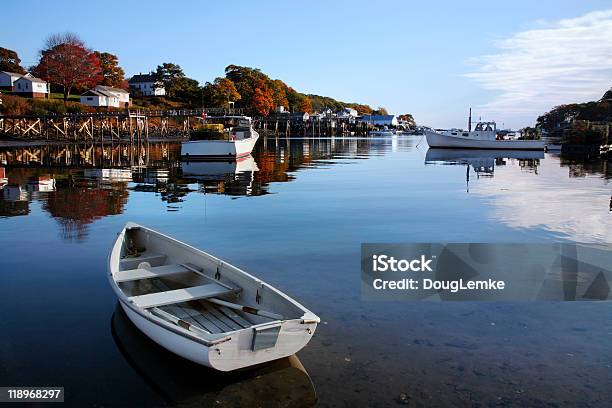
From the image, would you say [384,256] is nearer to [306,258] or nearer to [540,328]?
[306,258]

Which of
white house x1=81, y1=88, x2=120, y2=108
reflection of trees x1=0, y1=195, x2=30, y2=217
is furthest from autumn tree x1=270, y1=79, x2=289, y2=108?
reflection of trees x1=0, y1=195, x2=30, y2=217

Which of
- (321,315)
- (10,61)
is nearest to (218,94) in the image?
(10,61)

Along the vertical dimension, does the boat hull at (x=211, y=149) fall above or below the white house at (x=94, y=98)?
below

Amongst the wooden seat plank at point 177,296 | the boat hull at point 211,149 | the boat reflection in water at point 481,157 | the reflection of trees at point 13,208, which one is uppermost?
the boat hull at point 211,149

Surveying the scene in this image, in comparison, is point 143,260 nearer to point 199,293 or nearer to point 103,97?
point 199,293

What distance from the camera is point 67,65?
294 ft

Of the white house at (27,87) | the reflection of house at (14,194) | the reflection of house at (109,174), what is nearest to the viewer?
the reflection of house at (14,194)

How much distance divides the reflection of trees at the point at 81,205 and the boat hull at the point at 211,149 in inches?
587

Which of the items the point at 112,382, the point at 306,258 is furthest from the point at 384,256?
the point at 112,382

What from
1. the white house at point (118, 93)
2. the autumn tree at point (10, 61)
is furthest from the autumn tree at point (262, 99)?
the autumn tree at point (10, 61)

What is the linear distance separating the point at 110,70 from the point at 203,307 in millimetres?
110119

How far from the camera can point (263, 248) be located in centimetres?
1201

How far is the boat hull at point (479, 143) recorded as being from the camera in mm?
61156

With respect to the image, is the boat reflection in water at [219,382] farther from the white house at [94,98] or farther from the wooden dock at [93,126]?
the white house at [94,98]
